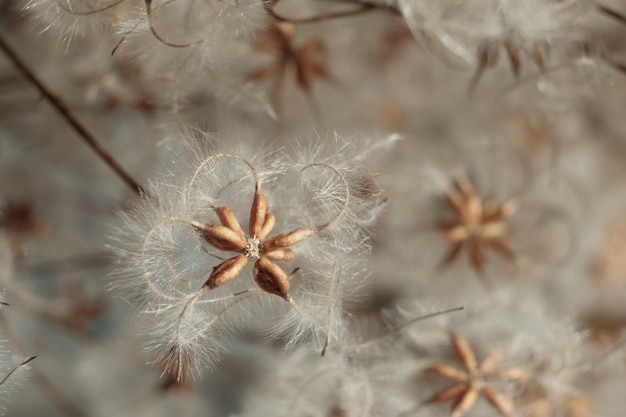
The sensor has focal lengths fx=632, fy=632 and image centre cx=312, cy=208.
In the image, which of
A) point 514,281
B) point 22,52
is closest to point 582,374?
point 514,281

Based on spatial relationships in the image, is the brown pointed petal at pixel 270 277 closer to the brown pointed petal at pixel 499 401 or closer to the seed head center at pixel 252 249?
the seed head center at pixel 252 249

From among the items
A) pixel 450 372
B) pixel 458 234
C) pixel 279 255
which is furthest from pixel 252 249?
pixel 458 234

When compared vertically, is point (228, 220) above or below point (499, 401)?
above

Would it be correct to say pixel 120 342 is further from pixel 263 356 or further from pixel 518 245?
pixel 518 245

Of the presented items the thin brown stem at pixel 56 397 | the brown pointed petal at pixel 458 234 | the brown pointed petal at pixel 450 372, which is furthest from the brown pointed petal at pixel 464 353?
the thin brown stem at pixel 56 397

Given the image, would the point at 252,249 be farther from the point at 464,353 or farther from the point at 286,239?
the point at 464,353

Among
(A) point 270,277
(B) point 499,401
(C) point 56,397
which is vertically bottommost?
(B) point 499,401

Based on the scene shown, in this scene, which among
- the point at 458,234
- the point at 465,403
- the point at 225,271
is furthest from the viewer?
the point at 458,234
